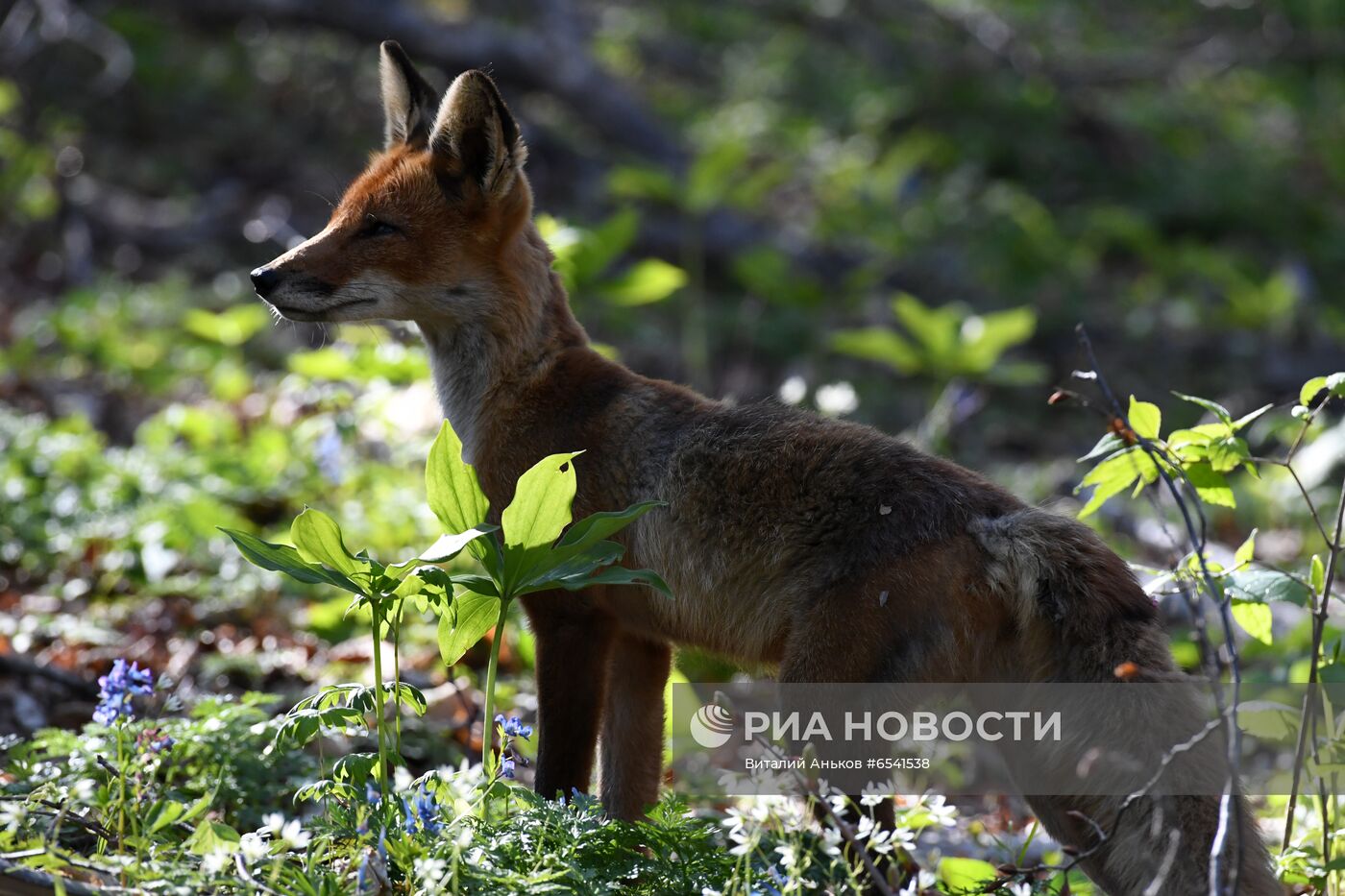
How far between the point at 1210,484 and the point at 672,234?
8768mm

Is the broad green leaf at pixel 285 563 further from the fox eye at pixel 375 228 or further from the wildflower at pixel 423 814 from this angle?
the fox eye at pixel 375 228

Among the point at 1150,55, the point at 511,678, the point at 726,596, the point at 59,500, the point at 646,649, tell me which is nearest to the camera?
the point at 726,596

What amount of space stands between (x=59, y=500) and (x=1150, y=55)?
12352 millimetres

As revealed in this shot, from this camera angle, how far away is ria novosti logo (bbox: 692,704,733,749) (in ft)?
15.7

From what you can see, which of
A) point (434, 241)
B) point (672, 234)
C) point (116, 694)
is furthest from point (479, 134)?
point (672, 234)

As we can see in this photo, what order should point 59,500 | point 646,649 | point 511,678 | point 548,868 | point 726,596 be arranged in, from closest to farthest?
point 548,868 → point 726,596 → point 646,649 → point 511,678 → point 59,500

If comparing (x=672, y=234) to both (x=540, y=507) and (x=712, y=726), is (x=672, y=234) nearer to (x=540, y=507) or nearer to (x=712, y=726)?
(x=712, y=726)

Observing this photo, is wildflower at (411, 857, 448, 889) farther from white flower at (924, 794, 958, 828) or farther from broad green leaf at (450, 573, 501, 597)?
white flower at (924, 794, 958, 828)

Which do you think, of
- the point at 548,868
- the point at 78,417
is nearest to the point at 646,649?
the point at 548,868

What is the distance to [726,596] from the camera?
12.9 feet

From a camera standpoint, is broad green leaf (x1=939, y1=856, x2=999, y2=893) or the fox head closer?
broad green leaf (x1=939, y1=856, x2=999, y2=893)

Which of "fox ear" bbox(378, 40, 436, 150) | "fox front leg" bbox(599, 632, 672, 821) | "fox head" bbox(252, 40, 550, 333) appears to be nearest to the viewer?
"fox front leg" bbox(599, 632, 672, 821)

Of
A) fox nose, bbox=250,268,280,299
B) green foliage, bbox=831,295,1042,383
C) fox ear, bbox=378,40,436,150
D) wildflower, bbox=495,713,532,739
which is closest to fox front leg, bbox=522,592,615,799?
wildflower, bbox=495,713,532,739

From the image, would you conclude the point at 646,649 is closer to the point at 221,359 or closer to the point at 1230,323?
the point at 221,359
